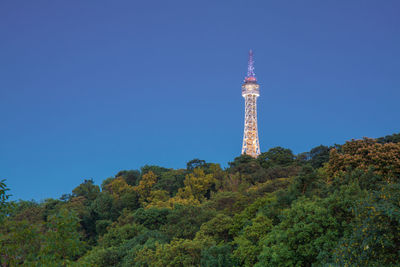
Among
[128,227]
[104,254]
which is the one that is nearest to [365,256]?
[104,254]

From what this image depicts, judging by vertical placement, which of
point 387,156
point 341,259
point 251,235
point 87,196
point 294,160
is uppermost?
point 294,160

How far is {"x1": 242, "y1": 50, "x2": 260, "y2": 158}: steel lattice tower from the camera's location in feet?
170

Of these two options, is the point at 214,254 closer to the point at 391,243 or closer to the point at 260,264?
the point at 260,264

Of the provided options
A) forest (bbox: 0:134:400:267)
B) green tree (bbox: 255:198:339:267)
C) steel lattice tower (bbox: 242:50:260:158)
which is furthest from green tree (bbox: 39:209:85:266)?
steel lattice tower (bbox: 242:50:260:158)

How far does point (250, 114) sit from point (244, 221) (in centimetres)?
3675

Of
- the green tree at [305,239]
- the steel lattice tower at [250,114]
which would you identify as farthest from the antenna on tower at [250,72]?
the green tree at [305,239]

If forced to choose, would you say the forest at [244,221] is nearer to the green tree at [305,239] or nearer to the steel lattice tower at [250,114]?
the green tree at [305,239]

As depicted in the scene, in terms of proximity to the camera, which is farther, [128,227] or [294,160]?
[294,160]

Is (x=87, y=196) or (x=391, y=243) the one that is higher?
(x=87, y=196)

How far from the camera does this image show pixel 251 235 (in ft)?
53.0

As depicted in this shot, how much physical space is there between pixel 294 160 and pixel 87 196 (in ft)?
68.0

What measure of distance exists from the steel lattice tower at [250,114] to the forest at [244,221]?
1391 cm

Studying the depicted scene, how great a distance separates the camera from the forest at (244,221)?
845 centimetres

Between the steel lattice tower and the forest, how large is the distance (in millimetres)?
13908
